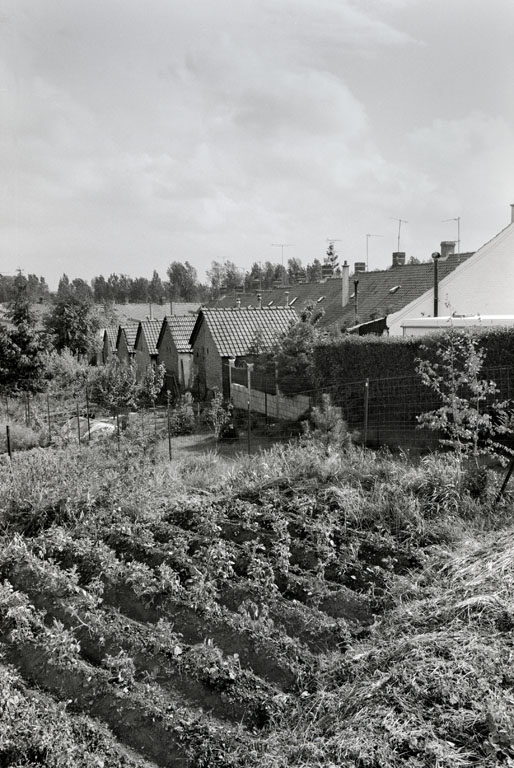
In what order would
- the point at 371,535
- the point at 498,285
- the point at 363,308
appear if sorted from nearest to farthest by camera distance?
the point at 371,535 → the point at 498,285 → the point at 363,308

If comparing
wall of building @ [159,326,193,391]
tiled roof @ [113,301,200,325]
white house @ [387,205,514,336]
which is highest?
tiled roof @ [113,301,200,325]

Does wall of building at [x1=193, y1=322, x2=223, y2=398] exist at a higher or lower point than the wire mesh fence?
higher

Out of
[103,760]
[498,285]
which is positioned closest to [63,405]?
[498,285]

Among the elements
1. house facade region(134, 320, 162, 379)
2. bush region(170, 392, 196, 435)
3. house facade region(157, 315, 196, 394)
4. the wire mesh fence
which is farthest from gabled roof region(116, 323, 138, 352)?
bush region(170, 392, 196, 435)

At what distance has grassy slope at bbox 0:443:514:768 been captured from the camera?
10.4 ft

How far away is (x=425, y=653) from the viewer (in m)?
3.67

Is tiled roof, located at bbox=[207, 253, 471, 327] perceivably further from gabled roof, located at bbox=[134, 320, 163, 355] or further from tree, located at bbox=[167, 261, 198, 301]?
tree, located at bbox=[167, 261, 198, 301]

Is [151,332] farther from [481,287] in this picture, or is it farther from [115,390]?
[481,287]

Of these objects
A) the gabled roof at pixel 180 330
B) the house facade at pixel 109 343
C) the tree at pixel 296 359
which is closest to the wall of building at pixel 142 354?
the gabled roof at pixel 180 330

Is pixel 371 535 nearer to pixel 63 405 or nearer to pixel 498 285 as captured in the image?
pixel 498 285

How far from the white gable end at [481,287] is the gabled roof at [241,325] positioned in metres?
5.06

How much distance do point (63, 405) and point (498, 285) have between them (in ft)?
53.6

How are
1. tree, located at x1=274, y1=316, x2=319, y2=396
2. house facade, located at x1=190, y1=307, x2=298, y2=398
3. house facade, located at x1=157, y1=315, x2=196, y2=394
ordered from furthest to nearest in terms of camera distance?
house facade, located at x1=157, y1=315, x2=196, y2=394 < house facade, located at x1=190, y1=307, x2=298, y2=398 < tree, located at x1=274, y1=316, x2=319, y2=396

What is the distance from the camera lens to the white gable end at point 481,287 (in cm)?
2206
